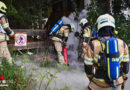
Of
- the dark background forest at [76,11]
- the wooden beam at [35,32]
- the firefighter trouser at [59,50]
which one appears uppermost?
the dark background forest at [76,11]

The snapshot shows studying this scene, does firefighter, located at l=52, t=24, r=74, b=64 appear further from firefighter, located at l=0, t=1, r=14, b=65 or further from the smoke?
firefighter, located at l=0, t=1, r=14, b=65

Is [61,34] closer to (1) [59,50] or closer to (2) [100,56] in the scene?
(1) [59,50]

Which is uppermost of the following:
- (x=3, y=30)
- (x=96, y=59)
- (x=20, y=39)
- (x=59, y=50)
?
(x=3, y=30)

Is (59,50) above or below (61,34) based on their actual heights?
below

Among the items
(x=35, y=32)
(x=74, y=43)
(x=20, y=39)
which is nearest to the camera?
(x=20, y=39)

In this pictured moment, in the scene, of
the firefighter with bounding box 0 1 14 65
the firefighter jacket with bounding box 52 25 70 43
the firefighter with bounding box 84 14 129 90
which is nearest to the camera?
the firefighter with bounding box 84 14 129 90

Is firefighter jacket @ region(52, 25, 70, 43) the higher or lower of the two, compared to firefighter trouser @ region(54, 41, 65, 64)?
higher

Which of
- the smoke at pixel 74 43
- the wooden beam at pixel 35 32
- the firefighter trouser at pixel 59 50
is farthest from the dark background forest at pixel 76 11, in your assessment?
the firefighter trouser at pixel 59 50

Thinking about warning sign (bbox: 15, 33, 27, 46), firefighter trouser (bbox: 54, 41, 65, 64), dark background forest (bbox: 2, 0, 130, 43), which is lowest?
firefighter trouser (bbox: 54, 41, 65, 64)

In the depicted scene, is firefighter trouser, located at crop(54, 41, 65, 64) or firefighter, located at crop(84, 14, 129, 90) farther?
firefighter trouser, located at crop(54, 41, 65, 64)

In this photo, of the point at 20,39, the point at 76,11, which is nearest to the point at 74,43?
the point at 76,11

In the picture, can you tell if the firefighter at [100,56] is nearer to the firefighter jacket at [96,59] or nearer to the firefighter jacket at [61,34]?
the firefighter jacket at [96,59]

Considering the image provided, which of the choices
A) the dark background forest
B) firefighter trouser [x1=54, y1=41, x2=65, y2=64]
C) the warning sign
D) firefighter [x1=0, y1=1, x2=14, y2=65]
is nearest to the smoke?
the dark background forest

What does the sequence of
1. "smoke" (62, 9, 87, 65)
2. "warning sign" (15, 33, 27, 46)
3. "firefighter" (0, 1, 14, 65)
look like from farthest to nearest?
1. "smoke" (62, 9, 87, 65)
2. "warning sign" (15, 33, 27, 46)
3. "firefighter" (0, 1, 14, 65)
